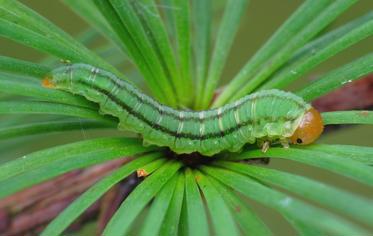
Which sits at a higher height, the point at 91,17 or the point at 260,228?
the point at 91,17

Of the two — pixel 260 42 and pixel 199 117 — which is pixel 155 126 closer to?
pixel 199 117

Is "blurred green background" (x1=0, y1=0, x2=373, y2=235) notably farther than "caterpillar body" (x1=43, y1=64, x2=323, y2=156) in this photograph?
Yes

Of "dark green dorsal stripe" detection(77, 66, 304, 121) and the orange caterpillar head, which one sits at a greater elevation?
"dark green dorsal stripe" detection(77, 66, 304, 121)

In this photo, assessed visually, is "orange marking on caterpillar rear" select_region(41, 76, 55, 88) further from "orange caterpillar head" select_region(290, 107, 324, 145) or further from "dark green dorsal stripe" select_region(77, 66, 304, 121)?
"orange caterpillar head" select_region(290, 107, 324, 145)

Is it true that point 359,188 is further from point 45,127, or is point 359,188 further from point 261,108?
point 45,127

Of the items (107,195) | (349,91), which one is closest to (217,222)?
(107,195)

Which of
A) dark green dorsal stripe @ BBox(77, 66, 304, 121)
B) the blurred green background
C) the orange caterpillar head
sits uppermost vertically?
the blurred green background

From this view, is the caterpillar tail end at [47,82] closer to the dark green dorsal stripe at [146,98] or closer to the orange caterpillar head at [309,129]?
the dark green dorsal stripe at [146,98]

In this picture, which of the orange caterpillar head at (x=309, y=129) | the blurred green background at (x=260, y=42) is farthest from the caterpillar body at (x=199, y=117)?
the blurred green background at (x=260, y=42)

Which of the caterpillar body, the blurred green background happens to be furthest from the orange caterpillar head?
the blurred green background
